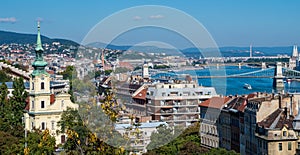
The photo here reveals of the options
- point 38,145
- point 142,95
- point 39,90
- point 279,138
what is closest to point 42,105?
point 39,90

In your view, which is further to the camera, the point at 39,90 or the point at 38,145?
the point at 39,90

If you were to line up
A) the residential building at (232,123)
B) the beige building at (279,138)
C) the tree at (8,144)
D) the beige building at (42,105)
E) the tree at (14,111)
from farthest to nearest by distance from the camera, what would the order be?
the beige building at (42,105) → the tree at (14,111) → the residential building at (232,123) → the tree at (8,144) → the beige building at (279,138)

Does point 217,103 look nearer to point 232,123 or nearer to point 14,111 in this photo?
point 232,123

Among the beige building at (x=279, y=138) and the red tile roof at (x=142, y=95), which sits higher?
the red tile roof at (x=142, y=95)

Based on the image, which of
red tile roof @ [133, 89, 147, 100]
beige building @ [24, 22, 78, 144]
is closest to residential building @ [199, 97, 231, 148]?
red tile roof @ [133, 89, 147, 100]

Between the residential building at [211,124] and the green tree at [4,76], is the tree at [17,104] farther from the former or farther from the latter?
the green tree at [4,76]

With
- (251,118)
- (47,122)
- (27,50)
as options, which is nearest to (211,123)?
(251,118)

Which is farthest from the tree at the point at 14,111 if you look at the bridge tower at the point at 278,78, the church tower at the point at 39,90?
the bridge tower at the point at 278,78

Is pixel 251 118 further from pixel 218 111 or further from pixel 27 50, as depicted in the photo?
pixel 27 50

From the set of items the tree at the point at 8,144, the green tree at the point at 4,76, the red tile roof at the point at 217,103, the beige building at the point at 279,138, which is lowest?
the tree at the point at 8,144
